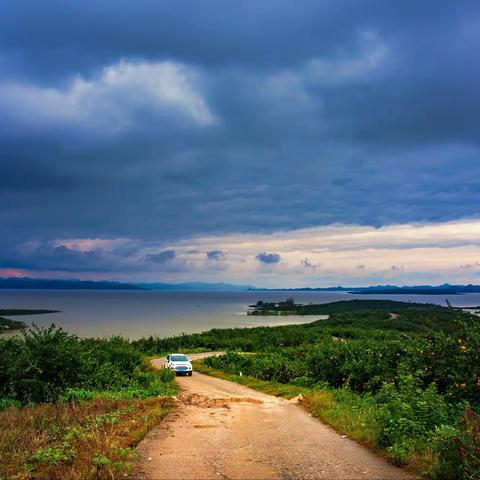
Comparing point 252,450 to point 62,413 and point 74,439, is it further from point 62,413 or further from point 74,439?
point 62,413

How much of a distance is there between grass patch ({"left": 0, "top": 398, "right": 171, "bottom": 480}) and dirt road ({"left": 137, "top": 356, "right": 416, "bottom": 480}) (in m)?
0.43

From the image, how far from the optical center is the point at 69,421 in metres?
Result: 11.4

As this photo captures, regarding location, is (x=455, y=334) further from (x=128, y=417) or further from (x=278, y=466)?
(x=128, y=417)

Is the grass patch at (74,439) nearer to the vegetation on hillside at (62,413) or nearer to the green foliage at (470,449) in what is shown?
the vegetation on hillside at (62,413)

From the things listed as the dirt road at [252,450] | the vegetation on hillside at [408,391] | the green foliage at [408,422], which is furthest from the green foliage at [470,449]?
the green foliage at [408,422]

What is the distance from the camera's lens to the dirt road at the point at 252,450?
8.52 m

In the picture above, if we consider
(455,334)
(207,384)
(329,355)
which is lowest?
(207,384)

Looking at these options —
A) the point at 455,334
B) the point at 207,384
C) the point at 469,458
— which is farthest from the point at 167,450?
the point at 207,384

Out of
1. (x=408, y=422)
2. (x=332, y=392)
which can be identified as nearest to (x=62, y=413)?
(x=408, y=422)

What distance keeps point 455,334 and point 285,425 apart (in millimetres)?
5385

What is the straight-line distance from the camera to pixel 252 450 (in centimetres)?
1006

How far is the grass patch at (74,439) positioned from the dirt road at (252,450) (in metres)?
0.43

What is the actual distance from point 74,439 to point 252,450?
3381 mm

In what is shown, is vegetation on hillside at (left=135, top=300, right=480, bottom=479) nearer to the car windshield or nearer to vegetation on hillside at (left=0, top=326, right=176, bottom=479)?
the car windshield
